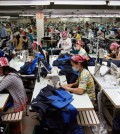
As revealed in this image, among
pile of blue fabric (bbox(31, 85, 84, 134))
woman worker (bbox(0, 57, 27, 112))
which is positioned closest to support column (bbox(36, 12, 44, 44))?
woman worker (bbox(0, 57, 27, 112))

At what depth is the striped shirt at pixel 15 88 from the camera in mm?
3379

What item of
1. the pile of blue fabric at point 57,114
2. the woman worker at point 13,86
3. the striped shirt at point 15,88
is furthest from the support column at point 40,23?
the pile of blue fabric at point 57,114

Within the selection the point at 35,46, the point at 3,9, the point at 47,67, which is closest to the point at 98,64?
the point at 47,67

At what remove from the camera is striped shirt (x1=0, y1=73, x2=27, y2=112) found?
338 centimetres

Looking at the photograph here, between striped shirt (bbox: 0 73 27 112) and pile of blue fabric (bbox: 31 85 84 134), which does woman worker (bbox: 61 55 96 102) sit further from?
striped shirt (bbox: 0 73 27 112)

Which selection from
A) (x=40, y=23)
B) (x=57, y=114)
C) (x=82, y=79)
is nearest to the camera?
(x=57, y=114)

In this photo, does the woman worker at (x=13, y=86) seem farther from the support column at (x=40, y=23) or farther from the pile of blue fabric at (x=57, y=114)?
the support column at (x=40, y=23)

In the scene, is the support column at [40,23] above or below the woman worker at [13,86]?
above

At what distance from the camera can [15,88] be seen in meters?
3.54

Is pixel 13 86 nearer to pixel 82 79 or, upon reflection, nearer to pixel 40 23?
pixel 82 79

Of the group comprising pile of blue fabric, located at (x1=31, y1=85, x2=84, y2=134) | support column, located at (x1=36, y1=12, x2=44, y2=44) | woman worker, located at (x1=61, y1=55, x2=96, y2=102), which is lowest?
pile of blue fabric, located at (x1=31, y1=85, x2=84, y2=134)

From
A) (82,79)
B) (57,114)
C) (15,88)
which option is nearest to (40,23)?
(15,88)

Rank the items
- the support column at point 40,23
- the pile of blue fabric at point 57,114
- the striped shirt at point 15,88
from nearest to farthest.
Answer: the pile of blue fabric at point 57,114 → the striped shirt at point 15,88 → the support column at point 40,23

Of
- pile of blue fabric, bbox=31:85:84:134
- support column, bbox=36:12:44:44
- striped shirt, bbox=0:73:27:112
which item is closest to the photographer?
pile of blue fabric, bbox=31:85:84:134
